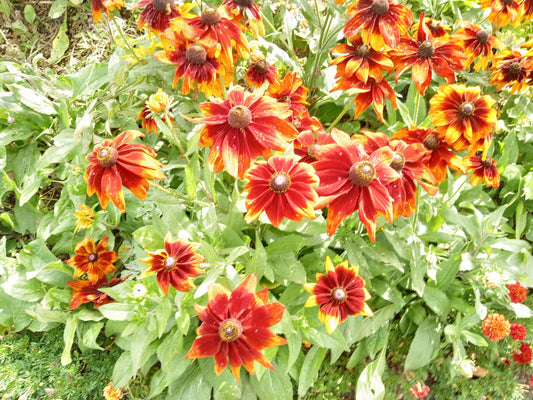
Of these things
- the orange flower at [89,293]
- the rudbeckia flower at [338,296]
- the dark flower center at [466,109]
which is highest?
the dark flower center at [466,109]

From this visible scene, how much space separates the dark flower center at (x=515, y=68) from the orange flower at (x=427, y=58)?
1.28ft

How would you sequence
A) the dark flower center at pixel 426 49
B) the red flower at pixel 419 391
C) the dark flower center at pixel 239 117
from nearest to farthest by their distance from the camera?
the dark flower center at pixel 239 117
the dark flower center at pixel 426 49
the red flower at pixel 419 391

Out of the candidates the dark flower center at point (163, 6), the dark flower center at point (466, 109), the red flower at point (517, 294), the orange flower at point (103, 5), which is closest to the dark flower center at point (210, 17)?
the dark flower center at point (163, 6)

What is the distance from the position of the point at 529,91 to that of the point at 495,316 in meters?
1.25

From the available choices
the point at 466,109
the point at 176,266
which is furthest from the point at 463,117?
the point at 176,266

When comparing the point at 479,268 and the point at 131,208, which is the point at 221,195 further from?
the point at 479,268

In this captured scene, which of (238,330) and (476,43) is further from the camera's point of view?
(476,43)

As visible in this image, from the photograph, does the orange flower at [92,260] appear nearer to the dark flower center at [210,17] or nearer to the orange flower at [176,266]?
the orange flower at [176,266]

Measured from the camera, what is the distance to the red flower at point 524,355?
1842mm

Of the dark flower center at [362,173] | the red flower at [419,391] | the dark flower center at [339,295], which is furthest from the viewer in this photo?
the red flower at [419,391]

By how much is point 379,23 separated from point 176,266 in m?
1.05

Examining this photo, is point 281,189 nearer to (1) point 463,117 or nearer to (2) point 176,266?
(2) point 176,266

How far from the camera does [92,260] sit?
1833 mm

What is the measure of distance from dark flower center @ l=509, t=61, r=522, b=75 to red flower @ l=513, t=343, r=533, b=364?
1.18 metres
